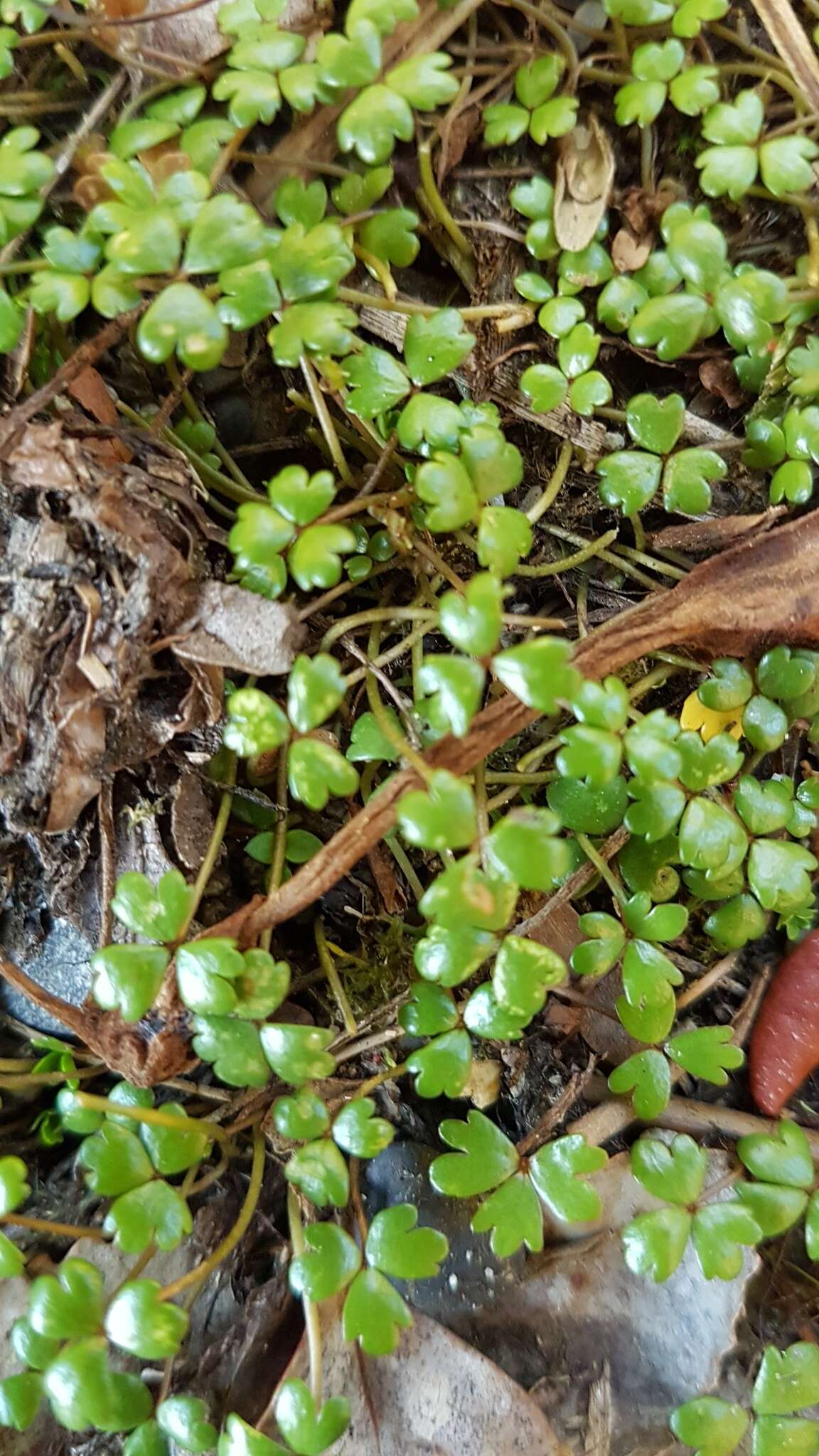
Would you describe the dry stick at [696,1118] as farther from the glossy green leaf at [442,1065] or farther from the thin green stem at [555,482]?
the thin green stem at [555,482]

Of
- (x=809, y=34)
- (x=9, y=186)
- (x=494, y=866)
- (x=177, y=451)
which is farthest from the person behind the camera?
(x=809, y=34)

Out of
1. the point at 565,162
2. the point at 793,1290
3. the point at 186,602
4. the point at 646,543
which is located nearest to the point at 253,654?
the point at 186,602

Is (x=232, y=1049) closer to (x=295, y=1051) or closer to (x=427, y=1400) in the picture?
(x=295, y=1051)

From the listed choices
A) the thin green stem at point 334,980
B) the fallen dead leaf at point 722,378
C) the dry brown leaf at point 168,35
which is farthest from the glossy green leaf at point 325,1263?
the dry brown leaf at point 168,35

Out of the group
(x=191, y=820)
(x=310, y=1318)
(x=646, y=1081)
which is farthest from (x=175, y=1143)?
(x=646, y=1081)

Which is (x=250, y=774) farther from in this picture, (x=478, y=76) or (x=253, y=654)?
(x=478, y=76)

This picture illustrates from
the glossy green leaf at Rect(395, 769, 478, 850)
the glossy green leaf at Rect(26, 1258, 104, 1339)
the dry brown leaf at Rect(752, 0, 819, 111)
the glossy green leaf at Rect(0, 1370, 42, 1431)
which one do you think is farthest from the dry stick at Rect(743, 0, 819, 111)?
the glossy green leaf at Rect(0, 1370, 42, 1431)
